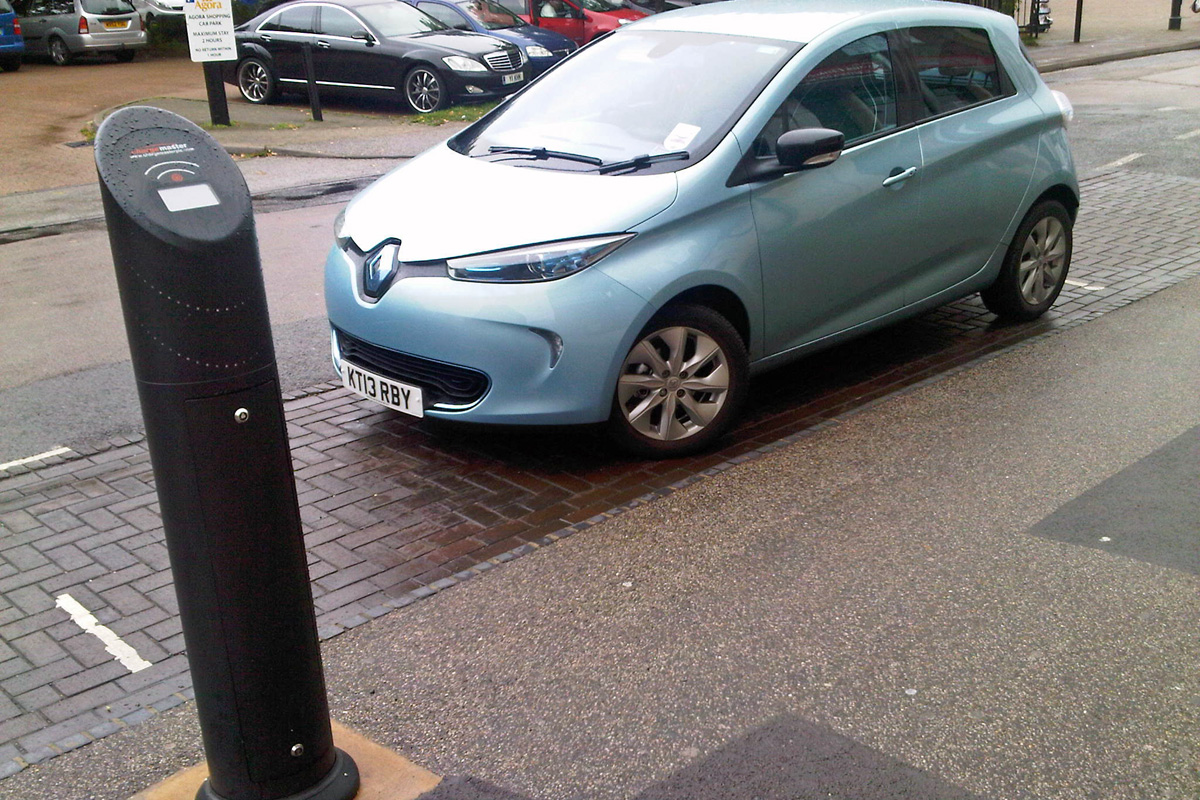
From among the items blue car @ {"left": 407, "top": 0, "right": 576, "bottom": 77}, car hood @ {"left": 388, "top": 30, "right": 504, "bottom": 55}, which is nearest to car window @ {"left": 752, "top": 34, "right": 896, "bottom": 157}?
car hood @ {"left": 388, "top": 30, "right": 504, "bottom": 55}

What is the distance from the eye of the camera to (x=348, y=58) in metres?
17.8

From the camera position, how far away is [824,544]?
A: 14.9 ft

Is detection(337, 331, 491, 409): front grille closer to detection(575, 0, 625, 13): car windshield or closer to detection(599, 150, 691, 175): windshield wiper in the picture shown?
detection(599, 150, 691, 175): windshield wiper

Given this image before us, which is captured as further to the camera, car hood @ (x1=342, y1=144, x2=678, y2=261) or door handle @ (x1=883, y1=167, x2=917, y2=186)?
door handle @ (x1=883, y1=167, x2=917, y2=186)

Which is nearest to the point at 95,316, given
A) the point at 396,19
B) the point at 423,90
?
the point at 423,90

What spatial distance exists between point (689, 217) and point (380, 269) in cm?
130

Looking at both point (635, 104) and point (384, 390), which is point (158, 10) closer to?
point (635, 104)

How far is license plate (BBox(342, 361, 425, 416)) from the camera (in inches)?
201

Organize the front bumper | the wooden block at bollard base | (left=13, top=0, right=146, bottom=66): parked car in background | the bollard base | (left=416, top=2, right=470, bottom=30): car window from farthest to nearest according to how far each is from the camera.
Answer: (left=13, top=0, right=146, bottom=66): parked car in background
(left=416, top=2, right=470, bottom=30): car window
the front bumper
the wooden block at bollard base
the bollard base

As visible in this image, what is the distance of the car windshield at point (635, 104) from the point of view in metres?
5.53

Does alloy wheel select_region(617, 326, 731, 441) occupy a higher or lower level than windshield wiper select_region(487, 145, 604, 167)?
lower

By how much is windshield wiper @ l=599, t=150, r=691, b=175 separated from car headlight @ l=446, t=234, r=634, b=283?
540 millimetres

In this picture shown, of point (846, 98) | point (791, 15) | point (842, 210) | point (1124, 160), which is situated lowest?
point (1124, 160)

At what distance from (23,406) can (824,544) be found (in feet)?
13.3
